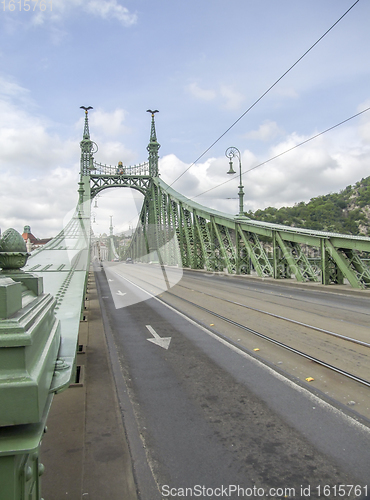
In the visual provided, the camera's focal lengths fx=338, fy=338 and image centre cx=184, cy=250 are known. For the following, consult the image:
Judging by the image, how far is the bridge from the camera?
1.20 meters

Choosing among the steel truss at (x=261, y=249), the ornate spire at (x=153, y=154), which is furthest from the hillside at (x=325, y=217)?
the steel truss at (x=261, y=249)

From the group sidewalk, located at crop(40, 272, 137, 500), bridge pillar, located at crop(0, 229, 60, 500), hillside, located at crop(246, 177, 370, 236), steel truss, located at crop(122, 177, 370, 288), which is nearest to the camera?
bridge pillar, located at crop(0, 229, 60, 500)

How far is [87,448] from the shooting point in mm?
3191

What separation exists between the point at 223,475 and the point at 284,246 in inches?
628

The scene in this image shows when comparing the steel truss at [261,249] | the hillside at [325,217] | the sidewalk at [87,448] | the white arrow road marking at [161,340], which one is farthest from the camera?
the hillside at [325,217]

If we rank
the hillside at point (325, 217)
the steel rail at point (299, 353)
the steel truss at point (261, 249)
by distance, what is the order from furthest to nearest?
the hillside at point (325, 217) → the steel truss at point (261, 249) → the steel rail at point (299, 353)

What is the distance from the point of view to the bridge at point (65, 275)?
120 centimetres

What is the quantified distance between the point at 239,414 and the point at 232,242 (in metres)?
21.9

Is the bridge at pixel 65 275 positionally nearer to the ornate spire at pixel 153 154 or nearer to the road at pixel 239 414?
the road at pixel 239 414

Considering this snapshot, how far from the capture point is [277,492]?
8.64 ft

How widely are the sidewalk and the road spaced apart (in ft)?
0.48

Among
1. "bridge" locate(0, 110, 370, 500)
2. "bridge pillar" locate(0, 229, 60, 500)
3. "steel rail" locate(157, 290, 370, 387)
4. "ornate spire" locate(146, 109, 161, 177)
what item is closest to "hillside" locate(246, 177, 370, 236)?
"ornate spire" locate(146, 109, 161, 177)

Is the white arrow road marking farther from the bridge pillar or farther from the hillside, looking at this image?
the hillside

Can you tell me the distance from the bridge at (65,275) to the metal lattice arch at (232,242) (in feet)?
0.21
